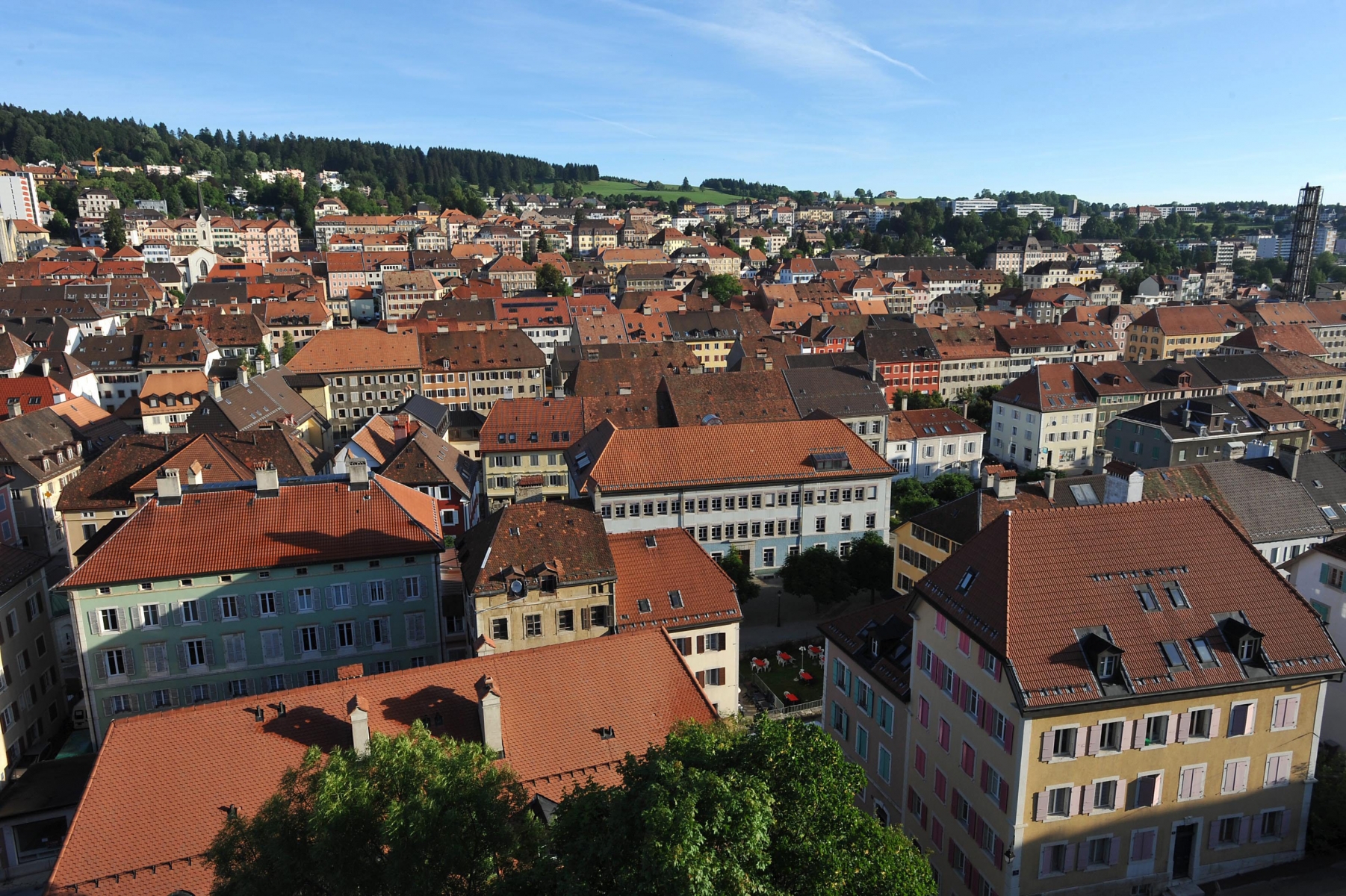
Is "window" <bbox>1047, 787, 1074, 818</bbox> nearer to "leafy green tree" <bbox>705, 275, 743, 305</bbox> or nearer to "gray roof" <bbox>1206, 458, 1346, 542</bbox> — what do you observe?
"gray roof" <bbox>1206, 458, 1346, 542</bbox>

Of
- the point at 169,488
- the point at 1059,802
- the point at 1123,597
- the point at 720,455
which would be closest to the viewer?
the point at 1059,802

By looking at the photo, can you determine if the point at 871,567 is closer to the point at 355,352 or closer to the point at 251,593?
the point at 251,593

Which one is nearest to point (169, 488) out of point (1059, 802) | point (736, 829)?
point (736, 829)

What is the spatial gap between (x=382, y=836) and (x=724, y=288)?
159569 mm

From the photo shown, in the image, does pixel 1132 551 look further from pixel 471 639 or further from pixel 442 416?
pixel 442 416

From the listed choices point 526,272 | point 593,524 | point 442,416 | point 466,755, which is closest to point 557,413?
point 442,416

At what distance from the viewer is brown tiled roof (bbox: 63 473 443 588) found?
37125 mm

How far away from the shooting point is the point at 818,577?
51531mm

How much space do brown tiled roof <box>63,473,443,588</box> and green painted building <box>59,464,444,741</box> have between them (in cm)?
5

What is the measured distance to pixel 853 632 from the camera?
35.8 meters

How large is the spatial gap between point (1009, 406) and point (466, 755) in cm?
8643

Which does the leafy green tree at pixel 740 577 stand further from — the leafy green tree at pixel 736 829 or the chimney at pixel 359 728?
the leafy green tree at pixel 736 829

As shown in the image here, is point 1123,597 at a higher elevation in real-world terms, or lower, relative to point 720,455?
higher

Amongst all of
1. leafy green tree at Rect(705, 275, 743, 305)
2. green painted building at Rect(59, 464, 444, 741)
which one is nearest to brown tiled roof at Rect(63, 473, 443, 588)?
green painted building at Rect(59, 464, 444, 741)
